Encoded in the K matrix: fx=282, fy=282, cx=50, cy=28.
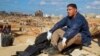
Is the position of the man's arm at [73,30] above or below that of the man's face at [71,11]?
below

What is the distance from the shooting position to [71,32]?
7.45 meters

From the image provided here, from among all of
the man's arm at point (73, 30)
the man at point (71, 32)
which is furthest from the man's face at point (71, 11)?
the man's arm at point (73, 30)

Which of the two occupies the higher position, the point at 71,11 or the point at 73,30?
the point at 71,11

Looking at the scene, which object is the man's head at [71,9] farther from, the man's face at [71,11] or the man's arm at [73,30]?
the man's arm at [73,30]

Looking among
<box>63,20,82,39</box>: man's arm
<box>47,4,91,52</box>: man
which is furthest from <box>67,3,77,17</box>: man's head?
<box>63,20,82,39</box>: man's arm

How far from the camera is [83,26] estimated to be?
7.74 m

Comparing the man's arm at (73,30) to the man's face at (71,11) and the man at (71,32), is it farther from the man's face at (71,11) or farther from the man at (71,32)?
the man's face at (71,11)

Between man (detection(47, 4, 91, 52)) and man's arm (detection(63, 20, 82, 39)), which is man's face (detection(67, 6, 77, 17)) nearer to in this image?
man (detection(47, 4, 91, 52))

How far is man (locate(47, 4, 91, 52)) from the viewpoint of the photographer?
7.46 metres

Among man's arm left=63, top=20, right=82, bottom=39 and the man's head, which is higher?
the man's head

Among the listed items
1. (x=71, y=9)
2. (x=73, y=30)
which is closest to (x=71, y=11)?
(x=71, y=9)

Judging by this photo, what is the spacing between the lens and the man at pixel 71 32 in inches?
294

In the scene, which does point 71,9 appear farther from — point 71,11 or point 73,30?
point 73,30

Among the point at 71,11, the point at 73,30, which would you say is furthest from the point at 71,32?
Answer: the point at 71,11
